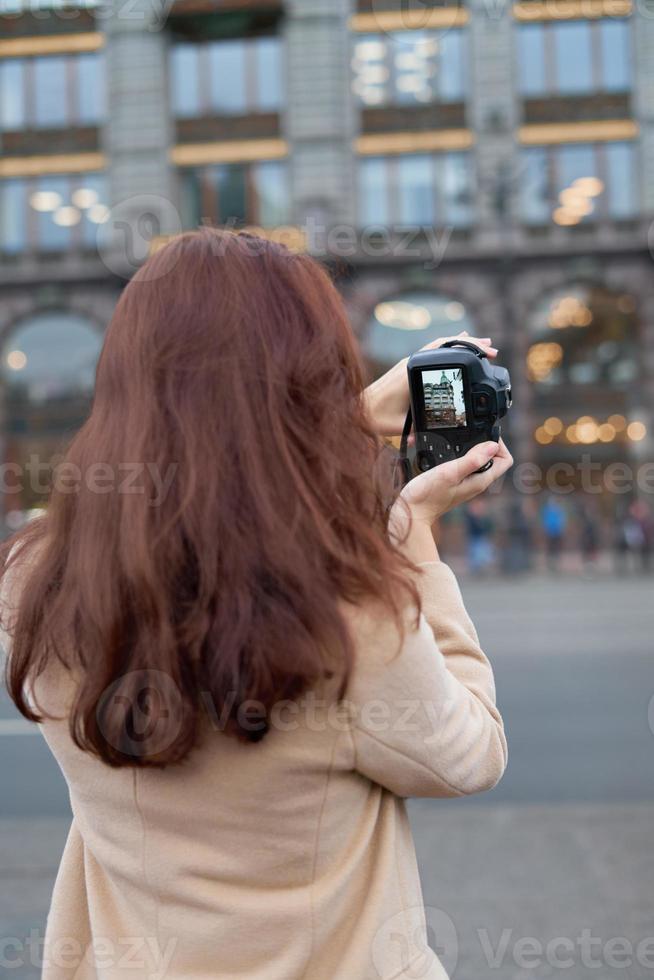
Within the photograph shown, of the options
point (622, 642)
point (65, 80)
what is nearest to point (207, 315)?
point (622, 642)

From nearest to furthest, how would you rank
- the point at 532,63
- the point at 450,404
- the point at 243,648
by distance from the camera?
1. the point at 243,648
2. the point at 450,404
3. the point at 532,63

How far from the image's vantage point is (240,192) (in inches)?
1078

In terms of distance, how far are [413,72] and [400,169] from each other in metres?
2.45

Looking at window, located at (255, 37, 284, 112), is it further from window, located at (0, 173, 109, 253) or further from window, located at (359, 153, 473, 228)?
window, located at (0, 173, 109, 253)

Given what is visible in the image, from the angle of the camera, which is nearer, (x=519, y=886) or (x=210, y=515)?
(x=210, y=515)

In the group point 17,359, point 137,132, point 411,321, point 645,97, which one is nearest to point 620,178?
point 645,97

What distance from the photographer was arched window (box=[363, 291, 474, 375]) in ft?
87.0

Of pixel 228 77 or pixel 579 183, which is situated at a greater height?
pixel 228 77

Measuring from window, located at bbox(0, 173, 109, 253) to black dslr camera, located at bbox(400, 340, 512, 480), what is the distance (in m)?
27.5

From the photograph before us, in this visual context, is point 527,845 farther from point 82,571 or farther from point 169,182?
point 169,182

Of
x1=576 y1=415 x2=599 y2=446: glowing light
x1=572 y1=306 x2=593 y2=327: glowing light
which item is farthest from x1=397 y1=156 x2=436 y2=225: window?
x1=576 y1=415 x2=599 y2=446: glowing light

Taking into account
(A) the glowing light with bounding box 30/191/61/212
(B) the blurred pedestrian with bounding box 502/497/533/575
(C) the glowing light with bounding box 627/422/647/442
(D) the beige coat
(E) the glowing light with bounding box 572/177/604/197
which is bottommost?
(B) the blurred pedestrian with bounding box 502/497/533/575

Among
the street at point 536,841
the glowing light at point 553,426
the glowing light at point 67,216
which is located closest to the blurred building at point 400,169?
the glowing light at point 553,426

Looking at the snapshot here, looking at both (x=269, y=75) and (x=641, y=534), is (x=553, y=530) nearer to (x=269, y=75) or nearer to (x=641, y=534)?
(x=641, y=534)
